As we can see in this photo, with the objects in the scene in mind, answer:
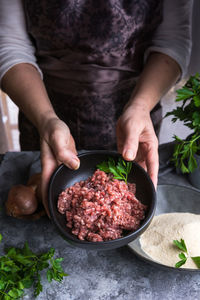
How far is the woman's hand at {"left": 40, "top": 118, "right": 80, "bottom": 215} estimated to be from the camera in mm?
1000

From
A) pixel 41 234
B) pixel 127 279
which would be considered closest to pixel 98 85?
pixel 41 234

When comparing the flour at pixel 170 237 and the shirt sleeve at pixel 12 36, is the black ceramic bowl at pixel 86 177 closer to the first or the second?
the flour at pixel 170 237

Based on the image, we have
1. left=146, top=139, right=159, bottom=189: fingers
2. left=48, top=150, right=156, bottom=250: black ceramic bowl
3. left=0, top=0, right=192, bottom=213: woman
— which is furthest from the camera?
left=0, top=0, right=192, bottom=213: woman

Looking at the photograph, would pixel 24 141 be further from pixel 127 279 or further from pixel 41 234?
pixel 127 279

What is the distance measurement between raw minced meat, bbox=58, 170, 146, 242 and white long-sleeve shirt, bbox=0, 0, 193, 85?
1.98 feet

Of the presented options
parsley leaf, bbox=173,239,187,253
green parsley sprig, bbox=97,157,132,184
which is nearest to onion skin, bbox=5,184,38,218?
green parsley sprig, bbox=97,157,132,184

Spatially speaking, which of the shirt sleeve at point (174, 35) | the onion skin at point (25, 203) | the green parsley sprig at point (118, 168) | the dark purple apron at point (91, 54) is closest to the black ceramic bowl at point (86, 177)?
the green parsley sprig at point (118, 168)

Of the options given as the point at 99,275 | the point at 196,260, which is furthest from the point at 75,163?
the point at 196,260

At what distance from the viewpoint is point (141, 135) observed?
111 cm

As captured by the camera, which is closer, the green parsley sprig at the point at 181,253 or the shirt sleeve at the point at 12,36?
the green parsley sprig at the point at 181,253

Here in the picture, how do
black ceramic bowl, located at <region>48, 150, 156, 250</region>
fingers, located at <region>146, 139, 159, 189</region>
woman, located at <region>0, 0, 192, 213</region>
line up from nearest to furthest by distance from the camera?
black ceramic bowl, located at <region>48, 150, 156, 250</region>
fingers, located at <region>146, 139, 159, 189</region>
woman, located at <region>0, 0, 192, 213</region>

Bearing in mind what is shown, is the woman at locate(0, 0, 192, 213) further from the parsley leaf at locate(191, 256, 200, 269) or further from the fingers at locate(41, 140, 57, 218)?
the parsley leaf at locate(191, 256, 200, 269)

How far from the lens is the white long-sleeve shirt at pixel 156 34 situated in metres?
1.26

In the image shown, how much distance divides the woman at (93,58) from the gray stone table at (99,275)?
0.90 feet
